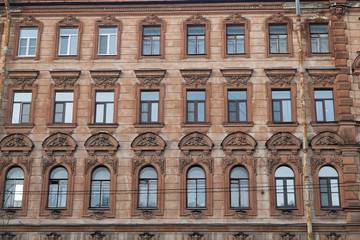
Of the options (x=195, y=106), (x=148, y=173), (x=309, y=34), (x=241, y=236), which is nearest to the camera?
(x=241, y=236)

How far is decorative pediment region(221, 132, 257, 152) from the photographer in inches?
1115

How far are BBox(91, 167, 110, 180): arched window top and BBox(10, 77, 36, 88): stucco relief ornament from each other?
6.31m

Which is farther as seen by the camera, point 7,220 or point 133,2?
point 133,2

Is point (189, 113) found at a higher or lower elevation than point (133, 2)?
lower

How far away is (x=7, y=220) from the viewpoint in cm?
2803

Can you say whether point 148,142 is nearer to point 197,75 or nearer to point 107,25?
point 197,75

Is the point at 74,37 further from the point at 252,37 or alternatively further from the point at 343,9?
the point at 343,9

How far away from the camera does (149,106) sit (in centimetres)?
2958

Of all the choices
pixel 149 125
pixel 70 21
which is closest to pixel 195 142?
pixel 149 125

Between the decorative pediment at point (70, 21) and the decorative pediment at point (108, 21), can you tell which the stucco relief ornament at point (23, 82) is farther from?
the decorative pediment at point (108, 21)

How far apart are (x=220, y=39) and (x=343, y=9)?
716 cm

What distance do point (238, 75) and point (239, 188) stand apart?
627 cm

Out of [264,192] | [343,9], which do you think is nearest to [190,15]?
[343,9]

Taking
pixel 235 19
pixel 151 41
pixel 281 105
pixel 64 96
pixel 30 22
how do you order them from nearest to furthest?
pixel 281 105 → pixel 64 96 → pixel 235 19 → pixel 151 41 → pixel 30 22
